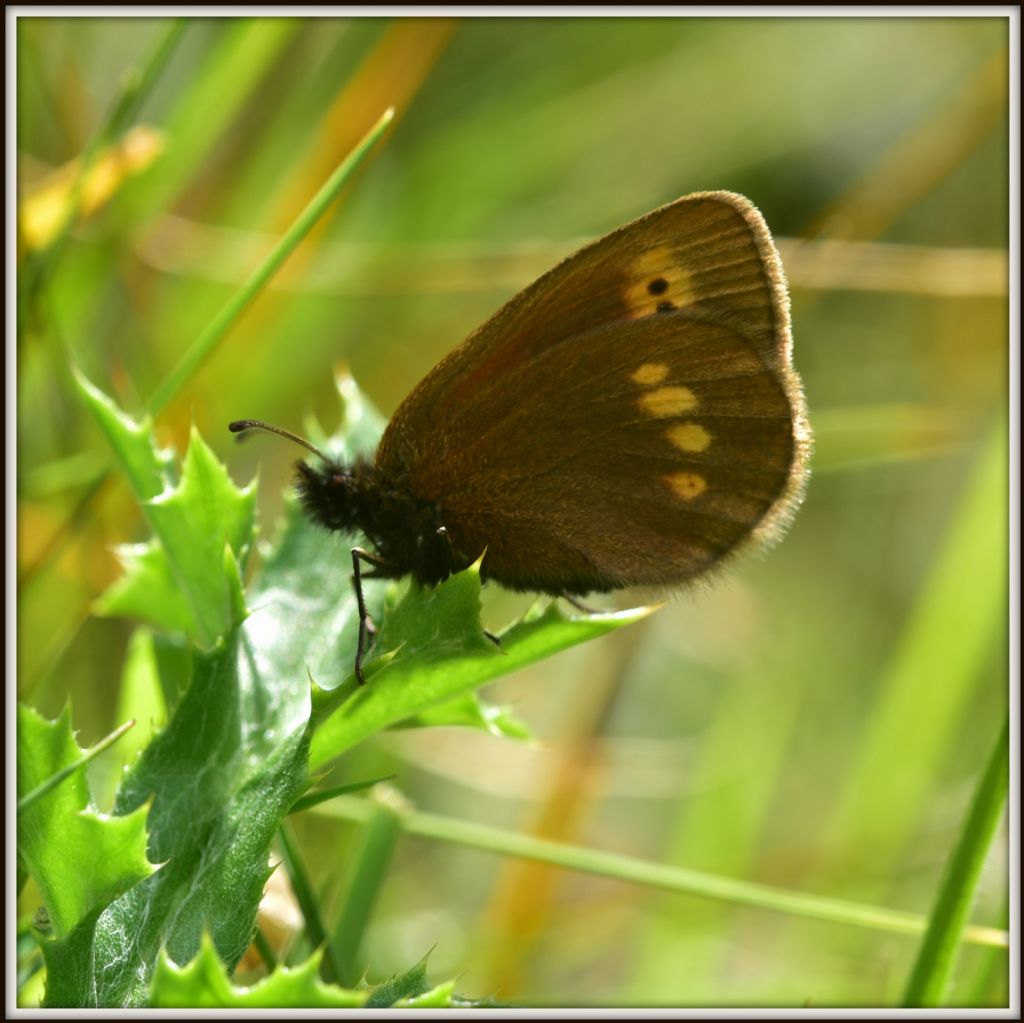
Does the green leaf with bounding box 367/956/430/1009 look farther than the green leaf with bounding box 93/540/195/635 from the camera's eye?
No

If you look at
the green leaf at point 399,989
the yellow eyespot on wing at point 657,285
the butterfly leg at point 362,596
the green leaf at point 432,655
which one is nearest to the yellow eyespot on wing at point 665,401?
the yellow eyespot on wing at point 657,285

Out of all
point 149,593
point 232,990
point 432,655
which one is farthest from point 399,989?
point 149,593


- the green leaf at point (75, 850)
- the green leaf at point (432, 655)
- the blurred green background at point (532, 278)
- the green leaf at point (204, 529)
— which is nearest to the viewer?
the green leaf at point (75, 850)

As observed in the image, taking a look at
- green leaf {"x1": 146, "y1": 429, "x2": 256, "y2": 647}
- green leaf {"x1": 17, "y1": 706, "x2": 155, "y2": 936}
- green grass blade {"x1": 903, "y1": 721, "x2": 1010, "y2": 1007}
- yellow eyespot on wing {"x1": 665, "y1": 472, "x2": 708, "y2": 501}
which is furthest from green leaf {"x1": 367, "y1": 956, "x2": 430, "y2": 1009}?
yellow eyespot on wing {"x1": 665, "y1": 472, "x2": 708, "y2": 501}

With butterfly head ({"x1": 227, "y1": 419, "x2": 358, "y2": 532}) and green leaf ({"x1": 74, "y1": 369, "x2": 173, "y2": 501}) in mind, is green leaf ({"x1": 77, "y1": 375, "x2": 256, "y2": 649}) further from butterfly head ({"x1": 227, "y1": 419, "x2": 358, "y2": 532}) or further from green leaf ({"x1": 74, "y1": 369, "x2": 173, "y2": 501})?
butterfly head ({"x1": 227, "y1": 419, "x2": 358, "y2": 532})

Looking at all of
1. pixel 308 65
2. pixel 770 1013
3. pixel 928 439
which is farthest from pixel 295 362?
pixel 770 1013

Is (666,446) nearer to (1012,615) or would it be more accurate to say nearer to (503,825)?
(1012,615)

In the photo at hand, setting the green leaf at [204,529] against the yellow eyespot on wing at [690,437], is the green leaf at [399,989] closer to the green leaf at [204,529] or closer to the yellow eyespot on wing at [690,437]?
the green leaf at [204,529]
